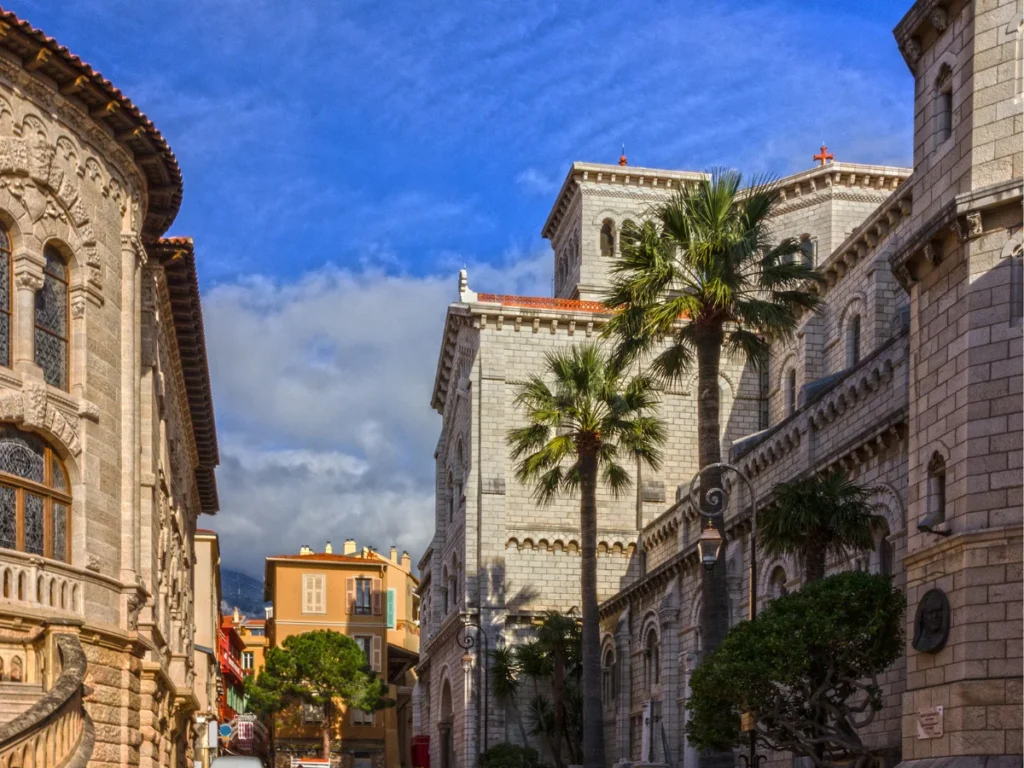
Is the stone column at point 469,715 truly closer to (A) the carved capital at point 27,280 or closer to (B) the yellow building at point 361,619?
(B) the yellow building at point 361,619

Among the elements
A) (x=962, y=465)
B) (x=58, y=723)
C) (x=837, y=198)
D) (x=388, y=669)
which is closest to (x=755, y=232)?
(x=962, y=465)

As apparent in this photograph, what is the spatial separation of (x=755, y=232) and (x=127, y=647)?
1458 centimetres

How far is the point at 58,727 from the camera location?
791 inches

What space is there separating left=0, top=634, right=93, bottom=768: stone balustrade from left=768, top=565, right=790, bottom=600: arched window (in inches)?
826

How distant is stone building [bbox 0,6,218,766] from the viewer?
22.0m

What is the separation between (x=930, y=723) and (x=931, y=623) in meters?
1.27

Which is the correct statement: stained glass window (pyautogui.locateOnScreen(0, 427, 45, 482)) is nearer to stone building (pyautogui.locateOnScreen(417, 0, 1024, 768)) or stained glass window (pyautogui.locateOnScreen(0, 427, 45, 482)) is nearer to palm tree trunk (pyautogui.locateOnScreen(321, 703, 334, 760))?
stone building (pyautogui.locateOnScreen(417, 0, 1024, 768))

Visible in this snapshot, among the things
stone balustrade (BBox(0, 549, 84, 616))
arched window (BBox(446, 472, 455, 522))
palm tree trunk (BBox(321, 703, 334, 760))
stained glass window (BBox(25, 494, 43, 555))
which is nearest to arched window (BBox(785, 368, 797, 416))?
arched window (BBox(446, 472, 455, 522))

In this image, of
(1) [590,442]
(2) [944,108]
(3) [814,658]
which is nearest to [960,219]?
(2) [944,108]

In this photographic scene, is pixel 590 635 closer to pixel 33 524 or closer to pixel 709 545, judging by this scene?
pixel 709 545

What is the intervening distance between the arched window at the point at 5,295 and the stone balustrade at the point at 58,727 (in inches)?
165

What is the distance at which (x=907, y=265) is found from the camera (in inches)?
870

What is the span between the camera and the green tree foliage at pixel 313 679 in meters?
82.3

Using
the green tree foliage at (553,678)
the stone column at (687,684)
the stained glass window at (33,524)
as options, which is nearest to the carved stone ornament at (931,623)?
the stained glass window at (33,524)
